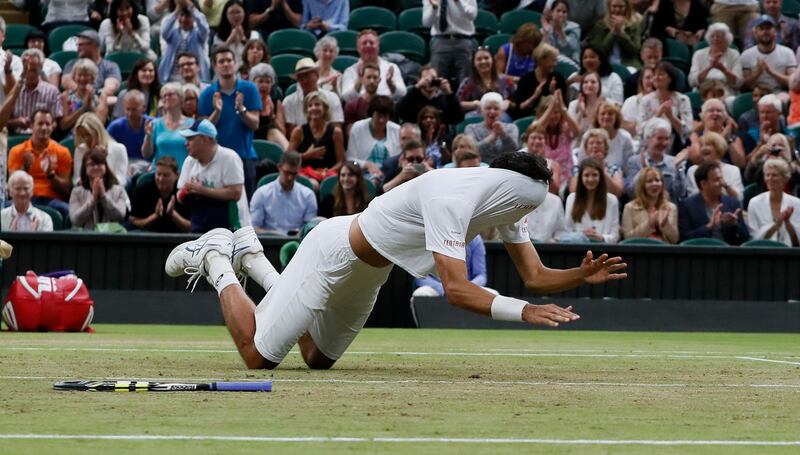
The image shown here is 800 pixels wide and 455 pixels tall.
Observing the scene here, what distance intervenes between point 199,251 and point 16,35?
40.2 ft

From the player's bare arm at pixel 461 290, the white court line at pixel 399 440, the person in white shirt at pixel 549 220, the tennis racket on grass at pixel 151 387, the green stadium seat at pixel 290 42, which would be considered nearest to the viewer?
the white court line at pixel 399 440

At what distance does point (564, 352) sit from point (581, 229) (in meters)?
5.04

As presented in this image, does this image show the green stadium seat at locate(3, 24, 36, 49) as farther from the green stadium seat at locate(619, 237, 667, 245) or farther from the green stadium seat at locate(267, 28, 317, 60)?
the green stadium seat at locate(619, 237, 667, 245)

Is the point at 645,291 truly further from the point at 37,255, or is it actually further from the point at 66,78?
the point at 66,78

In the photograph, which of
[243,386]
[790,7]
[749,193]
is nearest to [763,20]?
[790,7]

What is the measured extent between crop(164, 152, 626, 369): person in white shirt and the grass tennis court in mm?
284

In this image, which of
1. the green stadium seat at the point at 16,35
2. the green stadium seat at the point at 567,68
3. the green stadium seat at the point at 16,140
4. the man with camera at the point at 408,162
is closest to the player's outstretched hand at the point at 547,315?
the man with camera at the point at 408,162

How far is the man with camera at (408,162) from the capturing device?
14.8 m

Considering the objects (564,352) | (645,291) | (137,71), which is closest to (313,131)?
(137,71)

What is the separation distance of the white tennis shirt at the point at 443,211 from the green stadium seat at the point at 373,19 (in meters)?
13.3

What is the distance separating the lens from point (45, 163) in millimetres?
16219

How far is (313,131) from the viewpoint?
57.4 ft

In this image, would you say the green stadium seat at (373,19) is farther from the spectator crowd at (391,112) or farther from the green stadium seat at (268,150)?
the green stadium seat at (268,150)

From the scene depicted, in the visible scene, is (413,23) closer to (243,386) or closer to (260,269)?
(260,269)
